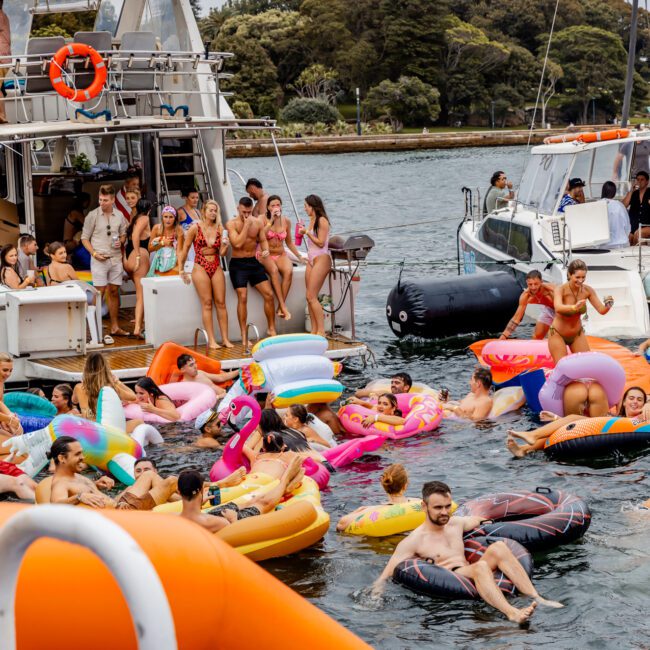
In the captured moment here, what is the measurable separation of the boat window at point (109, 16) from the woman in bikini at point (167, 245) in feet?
14.3

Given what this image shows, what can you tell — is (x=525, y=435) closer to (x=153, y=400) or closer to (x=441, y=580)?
(x=441, y=580)

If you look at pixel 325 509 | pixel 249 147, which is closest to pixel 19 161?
pixel 325 509

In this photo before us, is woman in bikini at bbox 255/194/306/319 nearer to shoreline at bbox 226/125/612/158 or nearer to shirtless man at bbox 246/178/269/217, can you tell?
shirtless man at bbox 246/178/269/217

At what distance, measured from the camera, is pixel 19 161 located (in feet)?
52.9

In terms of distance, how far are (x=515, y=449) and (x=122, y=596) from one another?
29.5 feet

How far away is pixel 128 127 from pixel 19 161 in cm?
177

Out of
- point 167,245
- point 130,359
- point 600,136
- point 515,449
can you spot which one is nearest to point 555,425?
point 515,449

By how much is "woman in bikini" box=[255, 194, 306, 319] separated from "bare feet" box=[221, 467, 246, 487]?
505 cm

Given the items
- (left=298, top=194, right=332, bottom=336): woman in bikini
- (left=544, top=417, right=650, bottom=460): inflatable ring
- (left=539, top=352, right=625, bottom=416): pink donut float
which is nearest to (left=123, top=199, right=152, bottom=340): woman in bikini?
(left=298, top=194, right=332, bottom=336): woman in bikini

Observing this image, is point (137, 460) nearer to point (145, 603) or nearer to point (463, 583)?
point (463, 583)

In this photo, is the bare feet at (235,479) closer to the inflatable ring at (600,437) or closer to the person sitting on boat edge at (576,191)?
the inflatable ring at (600,437)

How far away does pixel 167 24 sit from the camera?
1789 centimetres

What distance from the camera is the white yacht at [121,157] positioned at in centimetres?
1448

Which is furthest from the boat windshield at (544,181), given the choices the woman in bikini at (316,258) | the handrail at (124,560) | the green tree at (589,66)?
the green tree at (589,66)
